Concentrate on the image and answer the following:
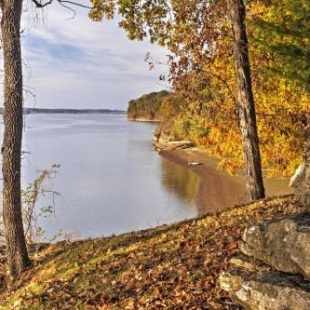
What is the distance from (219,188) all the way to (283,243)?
35492 millimetres

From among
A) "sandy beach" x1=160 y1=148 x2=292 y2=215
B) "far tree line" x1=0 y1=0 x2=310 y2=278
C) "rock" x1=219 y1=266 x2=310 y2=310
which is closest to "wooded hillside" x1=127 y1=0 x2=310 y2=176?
"far tree line" x1=0 y1=0 x2=310 y2=278

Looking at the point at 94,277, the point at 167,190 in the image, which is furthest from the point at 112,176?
the point at 94,277

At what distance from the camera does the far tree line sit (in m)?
10.7

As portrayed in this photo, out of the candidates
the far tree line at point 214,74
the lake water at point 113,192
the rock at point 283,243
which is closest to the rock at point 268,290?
the rock at point 283,243

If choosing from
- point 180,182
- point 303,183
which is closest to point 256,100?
point 303,183

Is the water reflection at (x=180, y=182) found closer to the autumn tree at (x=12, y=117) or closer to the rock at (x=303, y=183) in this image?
the autumn tree at (x=12, y=117)

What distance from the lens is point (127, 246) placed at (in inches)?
420

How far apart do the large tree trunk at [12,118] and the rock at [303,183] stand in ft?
20.3

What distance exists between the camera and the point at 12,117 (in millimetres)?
10719

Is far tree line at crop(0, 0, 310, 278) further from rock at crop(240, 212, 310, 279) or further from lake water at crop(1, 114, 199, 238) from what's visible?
lake water at crop(1, 114, 199, 238)

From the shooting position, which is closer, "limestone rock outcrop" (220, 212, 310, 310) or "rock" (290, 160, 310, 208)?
"limestone rock outcrop" (220, 212, 310, 310)

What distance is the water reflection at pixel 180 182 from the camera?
3850cm

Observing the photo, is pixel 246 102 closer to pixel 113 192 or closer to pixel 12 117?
pixel 12 117

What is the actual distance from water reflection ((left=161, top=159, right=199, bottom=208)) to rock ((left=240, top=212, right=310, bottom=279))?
93.4 ft
